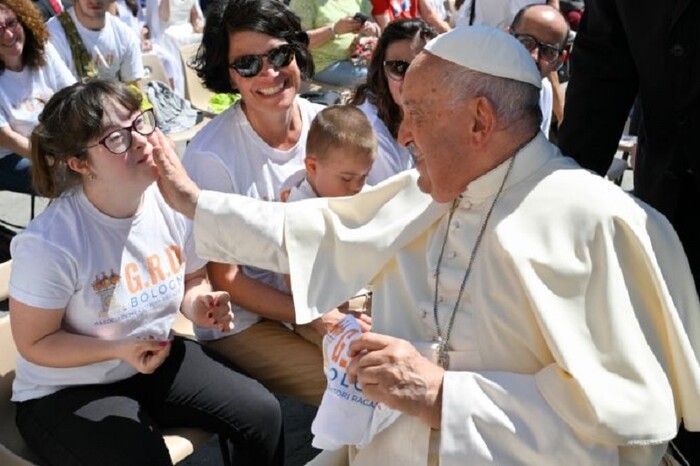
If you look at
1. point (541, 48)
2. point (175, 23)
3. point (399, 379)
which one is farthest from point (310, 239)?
point (175, 23)

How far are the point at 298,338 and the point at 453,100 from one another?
1308 millimetres

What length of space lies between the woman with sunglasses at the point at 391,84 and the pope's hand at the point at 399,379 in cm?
155

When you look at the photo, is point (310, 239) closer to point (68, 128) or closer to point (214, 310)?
point (214, 310)

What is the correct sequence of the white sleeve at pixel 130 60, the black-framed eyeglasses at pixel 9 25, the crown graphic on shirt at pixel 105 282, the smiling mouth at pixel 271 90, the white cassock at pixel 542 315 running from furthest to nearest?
the white sleeve at pixel 130 60 → the black-framed eyeglasses at pixel 9 25 → the smiling mouth at pixel 271 90 → the crown graphic on shirt at pixel 105 282 → the white cassock at pixel 542 315

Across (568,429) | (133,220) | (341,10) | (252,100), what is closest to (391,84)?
(252,100)

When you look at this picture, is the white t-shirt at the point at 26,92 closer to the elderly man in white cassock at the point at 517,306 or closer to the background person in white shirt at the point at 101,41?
the background person in white shirt at the point at 101,41

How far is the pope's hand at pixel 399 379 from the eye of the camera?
170 cm

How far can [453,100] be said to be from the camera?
5.78ft

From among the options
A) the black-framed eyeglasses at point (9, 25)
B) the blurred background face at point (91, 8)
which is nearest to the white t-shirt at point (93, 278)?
the black-framed eyeglasses at point (9, 25)

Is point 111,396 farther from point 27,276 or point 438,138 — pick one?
point 438,138

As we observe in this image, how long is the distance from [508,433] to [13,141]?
11.8ft

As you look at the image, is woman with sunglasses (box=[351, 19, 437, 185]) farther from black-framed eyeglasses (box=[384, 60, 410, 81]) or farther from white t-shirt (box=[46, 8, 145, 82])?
white t-shirt (box=[46, 8, 145, 82])

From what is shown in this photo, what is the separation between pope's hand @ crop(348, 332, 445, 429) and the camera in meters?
1.70

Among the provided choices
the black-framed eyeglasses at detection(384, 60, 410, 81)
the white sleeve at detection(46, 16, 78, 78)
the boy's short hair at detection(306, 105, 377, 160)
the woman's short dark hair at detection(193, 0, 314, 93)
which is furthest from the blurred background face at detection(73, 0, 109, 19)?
the boy's short hair at detection(306, 105, 377, 160)
